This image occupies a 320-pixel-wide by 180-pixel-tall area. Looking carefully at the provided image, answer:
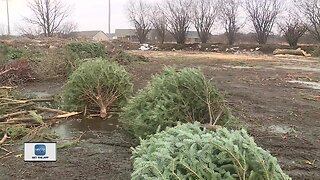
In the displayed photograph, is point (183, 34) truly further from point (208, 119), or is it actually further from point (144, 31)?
point (208, 119)

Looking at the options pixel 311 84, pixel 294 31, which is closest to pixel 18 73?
pixel 311 84

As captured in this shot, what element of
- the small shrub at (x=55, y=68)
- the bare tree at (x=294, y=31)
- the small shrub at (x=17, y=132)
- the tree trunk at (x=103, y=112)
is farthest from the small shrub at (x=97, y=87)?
the bare tree at (x=294, y=31)

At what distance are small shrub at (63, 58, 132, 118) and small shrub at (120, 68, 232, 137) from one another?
291 cm

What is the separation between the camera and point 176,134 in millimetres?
2941

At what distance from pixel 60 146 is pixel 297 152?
11.1 feet

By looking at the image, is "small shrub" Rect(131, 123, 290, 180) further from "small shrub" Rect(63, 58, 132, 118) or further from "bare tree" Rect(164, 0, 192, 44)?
"bare tree" Rect(164, 0, 192, 44)

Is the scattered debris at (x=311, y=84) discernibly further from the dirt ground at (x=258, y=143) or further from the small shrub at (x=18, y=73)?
the small shrub at (x=18, y=73)

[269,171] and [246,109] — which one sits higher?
[269,171]

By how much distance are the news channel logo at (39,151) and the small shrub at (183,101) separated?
128cm

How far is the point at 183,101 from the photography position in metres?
5.18

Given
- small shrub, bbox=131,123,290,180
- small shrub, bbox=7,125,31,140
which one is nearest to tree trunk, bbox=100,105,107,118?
small shrub, bbox=7,125,31,140

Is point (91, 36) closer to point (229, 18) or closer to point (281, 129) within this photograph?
point (229, 18)

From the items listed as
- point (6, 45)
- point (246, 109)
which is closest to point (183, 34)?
point (6, 45)

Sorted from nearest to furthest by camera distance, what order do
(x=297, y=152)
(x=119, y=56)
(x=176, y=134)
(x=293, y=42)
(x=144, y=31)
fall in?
(x=176, y=134)
(x=297, y=152)
(x=119, y=56)
(x=293, y=42)
(x=144, y=31)
